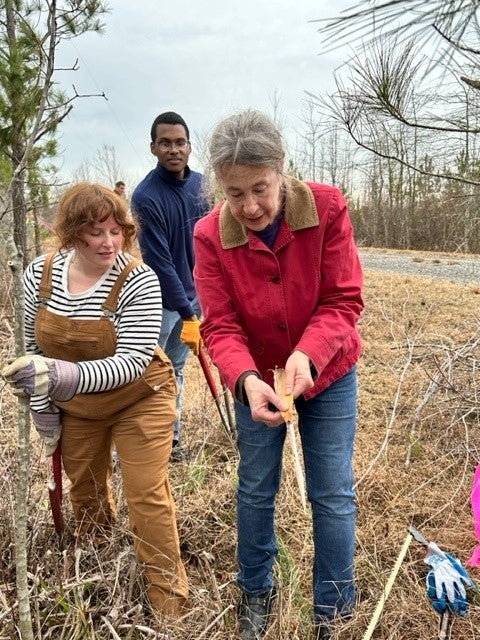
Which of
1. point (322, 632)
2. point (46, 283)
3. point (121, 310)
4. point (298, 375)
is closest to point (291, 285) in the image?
point (298, 375)

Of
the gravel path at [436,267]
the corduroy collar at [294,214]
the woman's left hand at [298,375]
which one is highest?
the corduroy collar at [294,214]

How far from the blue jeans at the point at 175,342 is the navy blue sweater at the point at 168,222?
7 centimetres

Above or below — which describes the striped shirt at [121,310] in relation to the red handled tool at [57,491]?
above

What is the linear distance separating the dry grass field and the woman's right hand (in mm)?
552

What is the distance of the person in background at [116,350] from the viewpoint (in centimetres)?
171

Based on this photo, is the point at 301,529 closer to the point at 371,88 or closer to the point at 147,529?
the point at 147,529

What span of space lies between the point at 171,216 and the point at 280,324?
1.46 m

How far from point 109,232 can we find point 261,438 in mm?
758

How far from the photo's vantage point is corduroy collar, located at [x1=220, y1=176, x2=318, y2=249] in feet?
4.83

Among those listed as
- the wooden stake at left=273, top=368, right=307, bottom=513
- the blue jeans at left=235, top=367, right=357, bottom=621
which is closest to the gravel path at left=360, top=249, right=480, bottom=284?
the blue jeans at left=235, top=367, right=357, bottom=621

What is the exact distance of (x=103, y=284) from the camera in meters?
1.76

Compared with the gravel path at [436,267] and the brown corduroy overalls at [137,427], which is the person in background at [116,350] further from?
the gravel path at [436,267]

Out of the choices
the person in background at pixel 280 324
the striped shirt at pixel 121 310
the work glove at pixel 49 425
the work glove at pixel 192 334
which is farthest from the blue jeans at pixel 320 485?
the work glove at pixel 192 334

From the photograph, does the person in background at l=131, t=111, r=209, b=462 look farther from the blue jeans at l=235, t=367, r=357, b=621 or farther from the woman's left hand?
the woman's left hand
